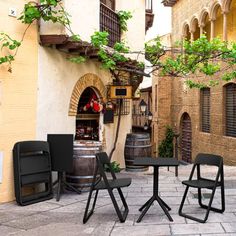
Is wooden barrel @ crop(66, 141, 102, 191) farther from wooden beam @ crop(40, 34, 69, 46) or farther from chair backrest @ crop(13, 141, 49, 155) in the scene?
wooden beam @ crop(40, 34, 69, 46)

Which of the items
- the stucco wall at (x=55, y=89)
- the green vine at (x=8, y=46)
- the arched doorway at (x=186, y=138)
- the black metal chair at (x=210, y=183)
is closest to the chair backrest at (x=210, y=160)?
the black metal chair at (x=210, y=183)

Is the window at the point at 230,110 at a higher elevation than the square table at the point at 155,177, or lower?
higher

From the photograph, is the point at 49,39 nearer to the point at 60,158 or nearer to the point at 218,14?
the point at 60,158

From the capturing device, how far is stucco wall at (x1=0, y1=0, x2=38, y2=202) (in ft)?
22.1

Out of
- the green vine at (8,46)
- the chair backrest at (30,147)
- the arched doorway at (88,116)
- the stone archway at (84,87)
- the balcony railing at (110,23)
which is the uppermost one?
the balcony railing at (110,23)

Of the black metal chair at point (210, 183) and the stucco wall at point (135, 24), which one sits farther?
the stucco wall at point (135, 24)

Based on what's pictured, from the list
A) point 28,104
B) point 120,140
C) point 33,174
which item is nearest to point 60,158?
point 33,174

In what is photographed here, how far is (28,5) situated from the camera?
271 inches

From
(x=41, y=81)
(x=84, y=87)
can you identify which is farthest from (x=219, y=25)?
(x=41, y=81)

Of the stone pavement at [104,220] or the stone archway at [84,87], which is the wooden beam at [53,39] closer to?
the stone archway at [84,87]

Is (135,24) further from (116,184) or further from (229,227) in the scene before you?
(229,227)

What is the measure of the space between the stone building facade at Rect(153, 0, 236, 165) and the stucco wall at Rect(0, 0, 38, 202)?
30.7 ft

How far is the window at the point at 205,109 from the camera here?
1742cm

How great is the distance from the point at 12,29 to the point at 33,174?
2.56 meters
